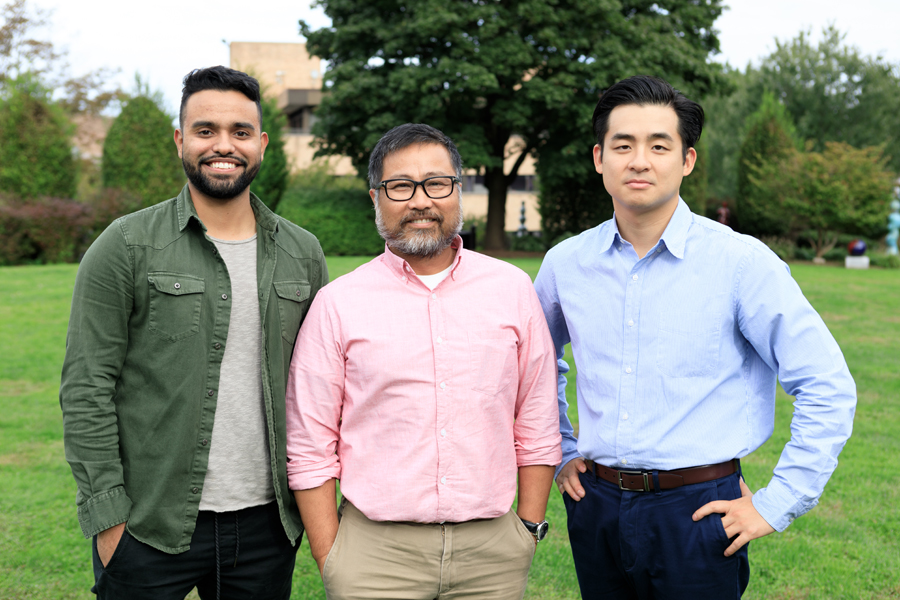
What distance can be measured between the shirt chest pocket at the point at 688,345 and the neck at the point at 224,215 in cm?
157

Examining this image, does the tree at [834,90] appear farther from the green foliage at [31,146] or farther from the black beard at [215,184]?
the black beard at [215,184]

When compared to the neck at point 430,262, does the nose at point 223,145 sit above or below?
above

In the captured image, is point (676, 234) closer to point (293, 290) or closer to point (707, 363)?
point (707, 363)

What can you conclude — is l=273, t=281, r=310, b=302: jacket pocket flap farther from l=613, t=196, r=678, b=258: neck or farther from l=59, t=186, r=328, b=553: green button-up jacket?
l=613, t=196, r=678, b=258: neck

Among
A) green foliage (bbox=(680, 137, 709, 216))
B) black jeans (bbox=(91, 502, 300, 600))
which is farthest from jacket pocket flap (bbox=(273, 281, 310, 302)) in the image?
green foliage (bbox=(680, 137, 709, 216))

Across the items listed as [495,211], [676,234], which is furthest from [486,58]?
[676,234]

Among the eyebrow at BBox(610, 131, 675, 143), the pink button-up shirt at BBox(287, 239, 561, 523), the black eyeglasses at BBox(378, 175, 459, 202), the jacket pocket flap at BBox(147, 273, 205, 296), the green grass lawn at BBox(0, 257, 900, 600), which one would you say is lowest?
the green grass lawn at BBox(0, 257, 900, 600)

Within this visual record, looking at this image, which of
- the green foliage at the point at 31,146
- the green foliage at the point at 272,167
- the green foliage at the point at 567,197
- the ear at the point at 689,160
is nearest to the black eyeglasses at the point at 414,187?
the ear at the point at 689,160

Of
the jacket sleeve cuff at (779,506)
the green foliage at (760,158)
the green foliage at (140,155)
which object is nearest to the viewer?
the jacket sleeve cuff at (779,506)

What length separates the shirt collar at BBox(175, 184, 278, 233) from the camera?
97.4 inches

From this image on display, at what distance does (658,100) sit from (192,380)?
A: 1.89m

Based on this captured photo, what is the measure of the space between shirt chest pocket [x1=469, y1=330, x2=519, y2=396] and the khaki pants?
48 cm

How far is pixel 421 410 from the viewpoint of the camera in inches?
92.6

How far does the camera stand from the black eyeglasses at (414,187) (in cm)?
247
